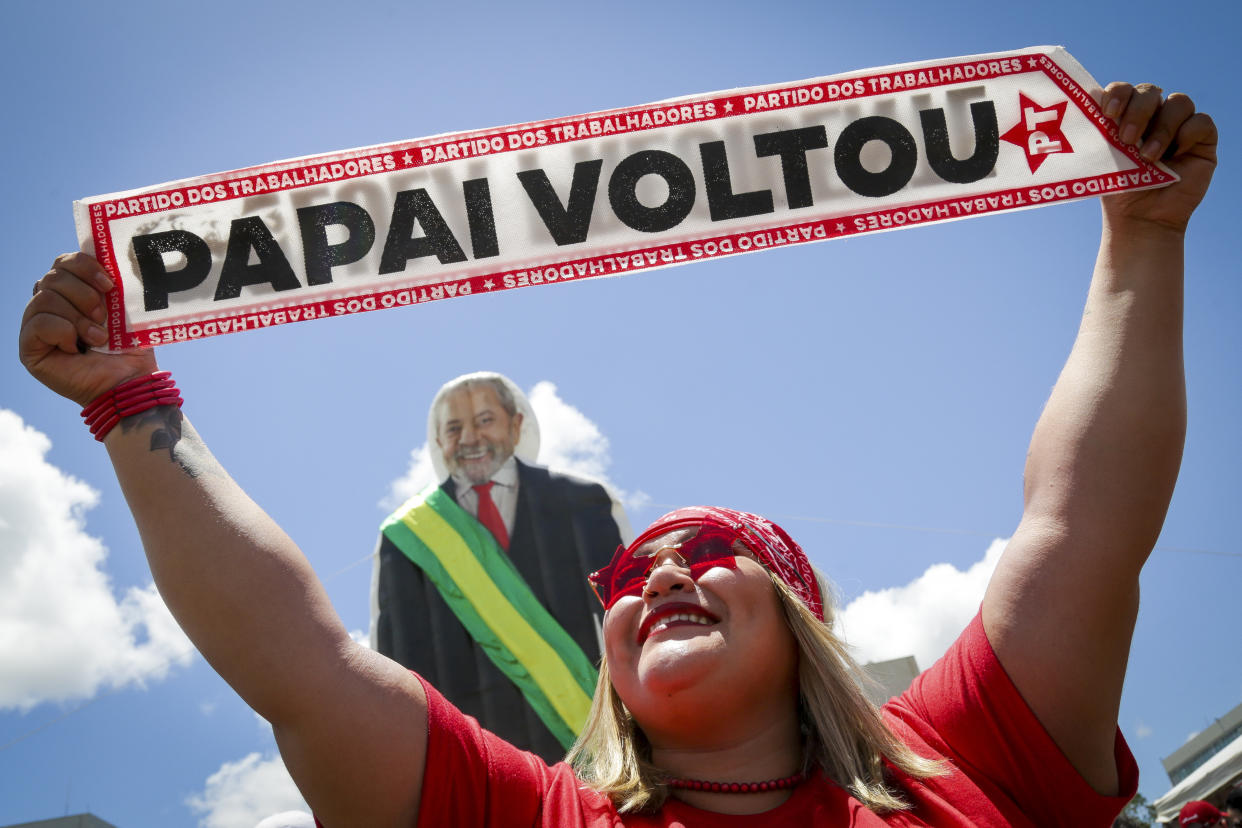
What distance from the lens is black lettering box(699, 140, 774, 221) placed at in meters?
2.21

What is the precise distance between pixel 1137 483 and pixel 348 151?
1.79 m

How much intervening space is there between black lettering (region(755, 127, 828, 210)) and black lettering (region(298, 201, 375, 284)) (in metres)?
0.93

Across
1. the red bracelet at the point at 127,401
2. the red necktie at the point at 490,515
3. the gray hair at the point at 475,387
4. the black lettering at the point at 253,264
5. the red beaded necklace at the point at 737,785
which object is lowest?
the red beaded necklace at the point at 737,785

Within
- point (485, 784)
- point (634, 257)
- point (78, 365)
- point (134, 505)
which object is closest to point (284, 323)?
point (78, 365)

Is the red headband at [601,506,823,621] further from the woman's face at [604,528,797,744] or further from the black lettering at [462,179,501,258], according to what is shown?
the black lettering at [462,179,501,258]

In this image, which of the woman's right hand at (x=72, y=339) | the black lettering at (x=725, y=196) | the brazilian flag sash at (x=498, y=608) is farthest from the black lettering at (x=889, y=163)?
the brazilian flag sash at (x=498, y=608)

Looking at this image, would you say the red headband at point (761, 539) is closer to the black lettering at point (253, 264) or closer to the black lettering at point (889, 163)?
the black lettering at point (889, 163)

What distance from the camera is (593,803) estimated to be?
5.64 ft

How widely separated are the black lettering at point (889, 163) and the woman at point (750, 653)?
1.54 feet

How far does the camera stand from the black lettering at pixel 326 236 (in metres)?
2.12

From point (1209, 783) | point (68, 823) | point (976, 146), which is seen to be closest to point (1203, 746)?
point (1209, 783)

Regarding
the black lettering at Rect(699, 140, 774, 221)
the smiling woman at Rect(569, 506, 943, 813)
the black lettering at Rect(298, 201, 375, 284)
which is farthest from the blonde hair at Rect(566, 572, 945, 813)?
the black lettering at Rect(298, 201, 375, 284)

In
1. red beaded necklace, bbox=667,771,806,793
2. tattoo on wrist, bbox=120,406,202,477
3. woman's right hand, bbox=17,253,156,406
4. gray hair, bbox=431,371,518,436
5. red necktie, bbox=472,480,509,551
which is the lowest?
red beaded necklace, bbox=667,771,806,793

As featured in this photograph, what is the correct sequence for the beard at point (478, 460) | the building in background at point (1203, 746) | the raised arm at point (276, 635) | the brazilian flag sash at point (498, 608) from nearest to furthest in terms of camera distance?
the raised arm at point (276, 635) → the brazilian flag sash at point (498, 608) → the beard at point (478, 460) → the building in background at point (1203, 746)
